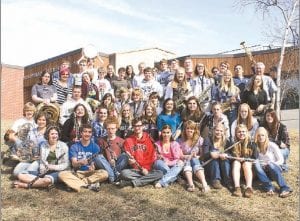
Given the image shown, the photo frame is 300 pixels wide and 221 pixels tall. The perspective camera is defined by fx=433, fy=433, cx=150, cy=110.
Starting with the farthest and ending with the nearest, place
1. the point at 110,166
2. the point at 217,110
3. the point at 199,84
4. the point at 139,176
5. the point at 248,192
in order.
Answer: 1. the point at 199,84
2. the point at 217,110
3. the point at 110,166
4. the point at 139,176
5. the point at 248,192

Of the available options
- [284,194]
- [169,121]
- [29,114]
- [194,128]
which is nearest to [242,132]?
[194,128]

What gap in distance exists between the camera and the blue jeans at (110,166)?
23.7ft

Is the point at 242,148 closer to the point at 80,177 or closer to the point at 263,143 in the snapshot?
the point at 263,143

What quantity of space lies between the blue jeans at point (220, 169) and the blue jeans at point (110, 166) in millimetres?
1490

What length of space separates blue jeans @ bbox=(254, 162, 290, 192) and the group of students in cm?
2

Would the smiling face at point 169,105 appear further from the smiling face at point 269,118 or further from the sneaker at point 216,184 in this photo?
the smiling face at point 269,118

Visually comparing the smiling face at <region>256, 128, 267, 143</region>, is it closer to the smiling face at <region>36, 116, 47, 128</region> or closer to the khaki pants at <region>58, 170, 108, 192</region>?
the khaki pants at <region>58, 170, 108, 192</region>

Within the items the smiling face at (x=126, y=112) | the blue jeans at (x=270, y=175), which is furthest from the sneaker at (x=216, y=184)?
the smiling face at (x=126, y=112)

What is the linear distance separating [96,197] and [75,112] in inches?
70.6

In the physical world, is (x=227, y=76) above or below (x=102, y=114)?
above

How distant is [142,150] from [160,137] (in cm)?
58

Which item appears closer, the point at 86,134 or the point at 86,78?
the point at 86,134

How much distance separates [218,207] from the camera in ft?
21.6

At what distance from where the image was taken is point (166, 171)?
7324 millimetres
